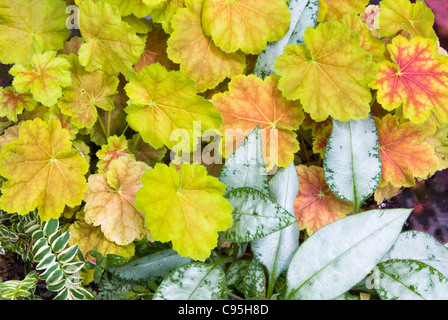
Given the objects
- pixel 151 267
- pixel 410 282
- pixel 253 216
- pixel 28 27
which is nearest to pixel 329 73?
pixel 253 216

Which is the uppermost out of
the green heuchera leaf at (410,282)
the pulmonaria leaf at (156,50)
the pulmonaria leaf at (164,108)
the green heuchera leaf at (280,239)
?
the pulmonaria leaf at (156,50)

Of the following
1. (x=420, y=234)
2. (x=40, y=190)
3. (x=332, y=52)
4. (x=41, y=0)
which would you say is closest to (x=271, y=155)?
(x=332, y=52)

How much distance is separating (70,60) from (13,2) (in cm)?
19

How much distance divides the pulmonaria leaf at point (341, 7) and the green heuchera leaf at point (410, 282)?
654mm

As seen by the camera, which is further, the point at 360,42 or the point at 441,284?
the point at 360,42

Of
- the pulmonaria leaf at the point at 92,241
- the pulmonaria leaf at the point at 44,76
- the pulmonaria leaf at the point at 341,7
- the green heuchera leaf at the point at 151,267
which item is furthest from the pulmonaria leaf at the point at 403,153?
the pulmonaria leaf at the point at 44,76

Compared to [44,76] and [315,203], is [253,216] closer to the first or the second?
[315,203]

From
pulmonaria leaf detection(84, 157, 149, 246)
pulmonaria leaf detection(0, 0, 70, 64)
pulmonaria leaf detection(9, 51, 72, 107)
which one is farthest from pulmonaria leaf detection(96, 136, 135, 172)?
pulmonaria leaf detection(0, 0, 70, 64)

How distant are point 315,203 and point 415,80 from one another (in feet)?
1.29

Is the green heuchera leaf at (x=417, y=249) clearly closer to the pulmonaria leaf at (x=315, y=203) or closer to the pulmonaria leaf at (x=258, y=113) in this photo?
the pulmonaria leaf at (x=315, y=203)

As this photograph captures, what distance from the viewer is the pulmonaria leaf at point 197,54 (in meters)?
1.00

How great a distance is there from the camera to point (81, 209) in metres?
1.09

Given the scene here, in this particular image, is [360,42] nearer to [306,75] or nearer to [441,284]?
A: [306,75]
